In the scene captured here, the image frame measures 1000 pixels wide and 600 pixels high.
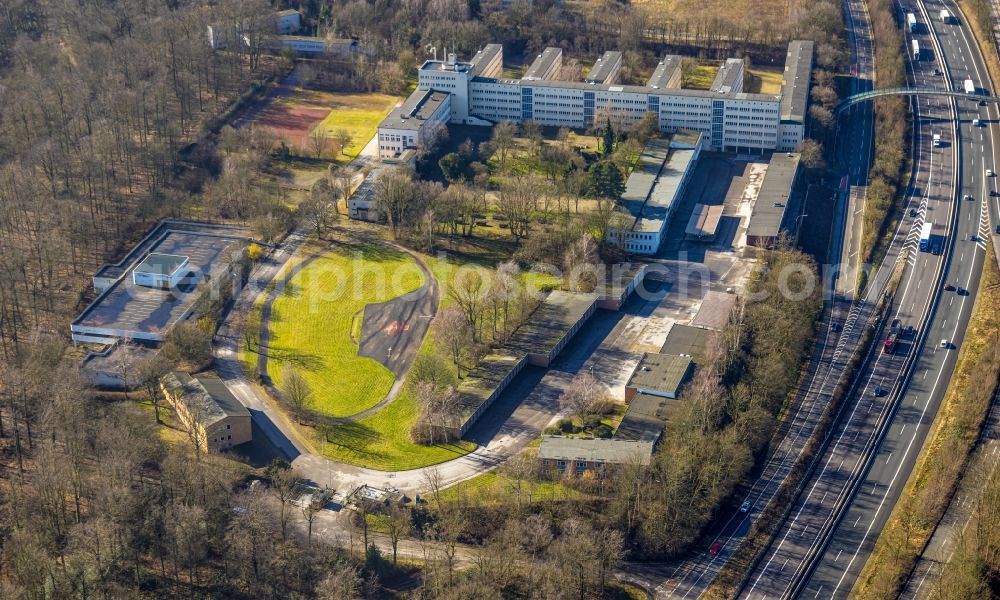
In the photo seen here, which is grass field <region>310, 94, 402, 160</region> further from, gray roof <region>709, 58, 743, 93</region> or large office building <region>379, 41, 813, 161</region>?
gray roof <region>709, 58, 743, 93</region>

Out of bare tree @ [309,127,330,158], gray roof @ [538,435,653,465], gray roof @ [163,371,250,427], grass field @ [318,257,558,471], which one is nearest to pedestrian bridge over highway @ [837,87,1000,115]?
bare tree @ [309,127,330,158]

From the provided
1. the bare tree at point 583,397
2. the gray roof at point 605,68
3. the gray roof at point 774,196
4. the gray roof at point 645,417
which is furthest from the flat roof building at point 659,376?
the gray roof at point 605,68

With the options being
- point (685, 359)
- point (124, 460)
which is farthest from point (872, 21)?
point (124, 460)

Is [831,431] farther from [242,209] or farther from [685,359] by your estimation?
[242,209]

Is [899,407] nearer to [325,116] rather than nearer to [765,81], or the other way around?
[765,81]

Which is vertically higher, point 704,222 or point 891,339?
point 704,222

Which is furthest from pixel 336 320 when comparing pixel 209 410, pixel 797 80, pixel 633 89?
pixel 797 80

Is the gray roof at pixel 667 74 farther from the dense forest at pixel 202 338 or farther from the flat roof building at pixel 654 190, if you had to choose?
the flat roof building at pixel 654 190
